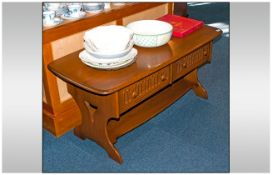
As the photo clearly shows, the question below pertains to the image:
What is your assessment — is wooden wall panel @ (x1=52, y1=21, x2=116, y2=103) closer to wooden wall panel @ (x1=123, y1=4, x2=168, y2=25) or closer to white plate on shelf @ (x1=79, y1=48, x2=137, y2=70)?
white plate on shelf @ (x1=79, y1=48, x2=137, y2=70)

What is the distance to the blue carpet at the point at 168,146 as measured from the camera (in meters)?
1.96

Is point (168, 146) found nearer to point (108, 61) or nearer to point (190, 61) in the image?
point (190, 61)

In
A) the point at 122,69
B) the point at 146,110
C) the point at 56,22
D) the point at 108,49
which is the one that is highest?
the point at 56,22

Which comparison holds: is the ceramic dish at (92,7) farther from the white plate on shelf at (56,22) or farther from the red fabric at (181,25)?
the red fabric at (181,25)

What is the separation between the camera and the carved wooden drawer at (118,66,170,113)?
1.75 m

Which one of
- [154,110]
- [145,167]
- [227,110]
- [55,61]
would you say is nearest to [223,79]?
[227,110]

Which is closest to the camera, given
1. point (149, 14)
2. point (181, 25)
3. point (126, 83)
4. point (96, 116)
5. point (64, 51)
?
point (126, 83)

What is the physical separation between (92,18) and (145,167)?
89 cm

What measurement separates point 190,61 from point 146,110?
1.35ft

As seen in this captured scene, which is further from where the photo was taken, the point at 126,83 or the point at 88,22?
the point at 88,22

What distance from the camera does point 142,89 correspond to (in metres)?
1.82

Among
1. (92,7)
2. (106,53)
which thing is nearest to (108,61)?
(106,53)

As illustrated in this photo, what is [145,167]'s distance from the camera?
6.40ft

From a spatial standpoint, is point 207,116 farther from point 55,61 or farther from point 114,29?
point 55,61
